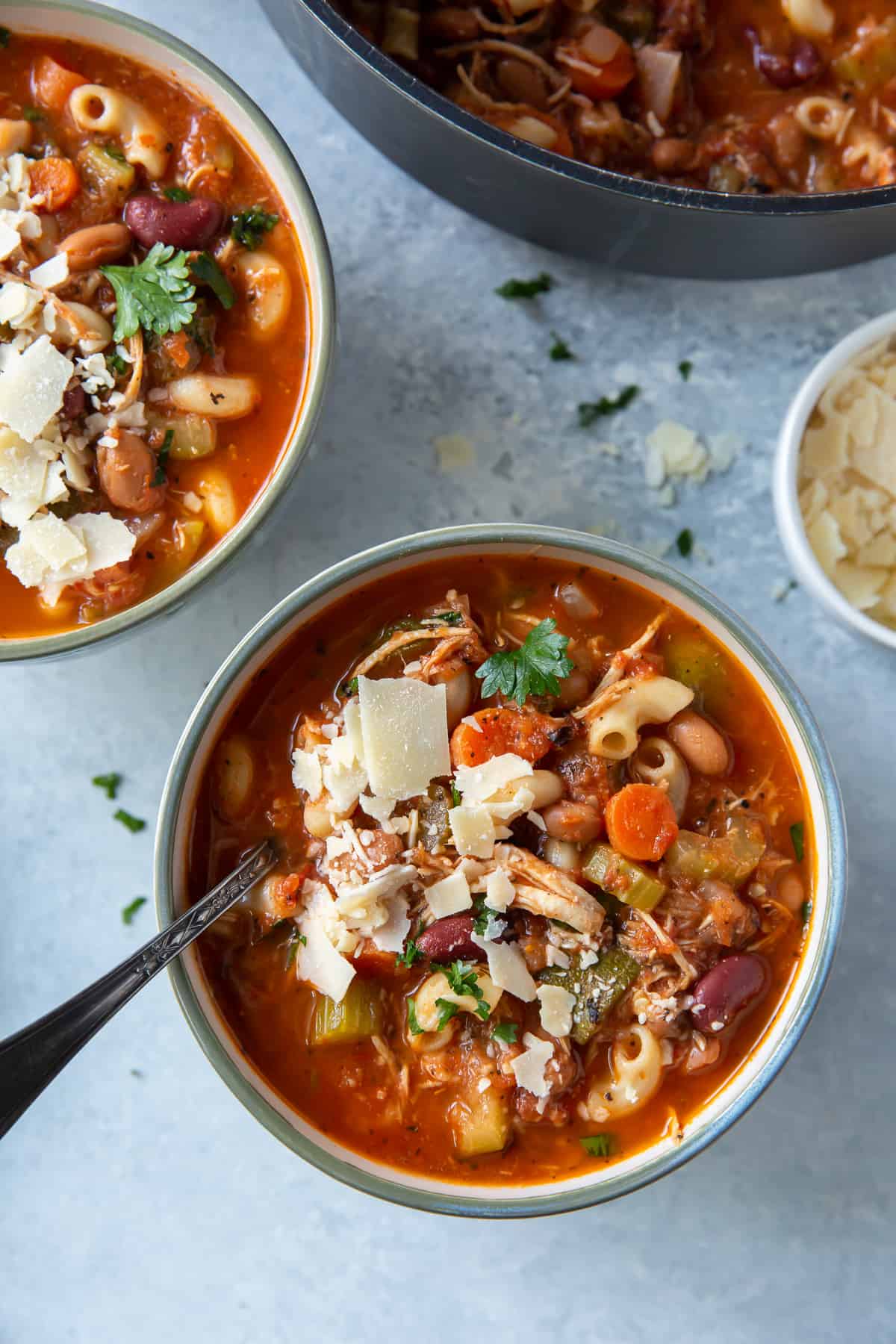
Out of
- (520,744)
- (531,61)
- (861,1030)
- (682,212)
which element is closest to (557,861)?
(520,744)

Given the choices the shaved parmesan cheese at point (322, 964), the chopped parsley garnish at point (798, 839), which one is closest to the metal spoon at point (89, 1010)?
the shaved parmesan cheese at point (322, 964)

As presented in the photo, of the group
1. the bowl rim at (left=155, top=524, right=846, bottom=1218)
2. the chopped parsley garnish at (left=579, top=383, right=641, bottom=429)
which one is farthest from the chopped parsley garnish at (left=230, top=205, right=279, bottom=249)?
the chopped parsley garnish at (left=579, top=383, right=641, bottom=429)

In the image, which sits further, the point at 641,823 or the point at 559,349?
the point at 559,349

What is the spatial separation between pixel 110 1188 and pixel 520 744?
1600 millimetres

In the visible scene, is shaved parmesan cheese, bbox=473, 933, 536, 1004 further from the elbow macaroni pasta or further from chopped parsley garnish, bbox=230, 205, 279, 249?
the elbow macaroni pasta

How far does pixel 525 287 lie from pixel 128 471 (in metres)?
1.15

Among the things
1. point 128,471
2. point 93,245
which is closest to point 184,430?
point 128,471

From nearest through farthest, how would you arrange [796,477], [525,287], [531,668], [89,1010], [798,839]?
[89,1010]
[531,668]
[798,839]
[796,477]
[525,287]

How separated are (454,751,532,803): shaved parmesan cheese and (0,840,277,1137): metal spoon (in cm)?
49

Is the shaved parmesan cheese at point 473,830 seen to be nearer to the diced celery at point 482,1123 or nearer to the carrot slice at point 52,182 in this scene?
the diced celery at point 482,1123

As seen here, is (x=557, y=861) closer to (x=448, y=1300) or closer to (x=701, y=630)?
(x=701, y=630)

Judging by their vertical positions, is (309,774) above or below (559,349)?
below

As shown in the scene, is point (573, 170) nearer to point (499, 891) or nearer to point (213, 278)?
point (213, 278)

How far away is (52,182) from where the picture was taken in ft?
8.28
